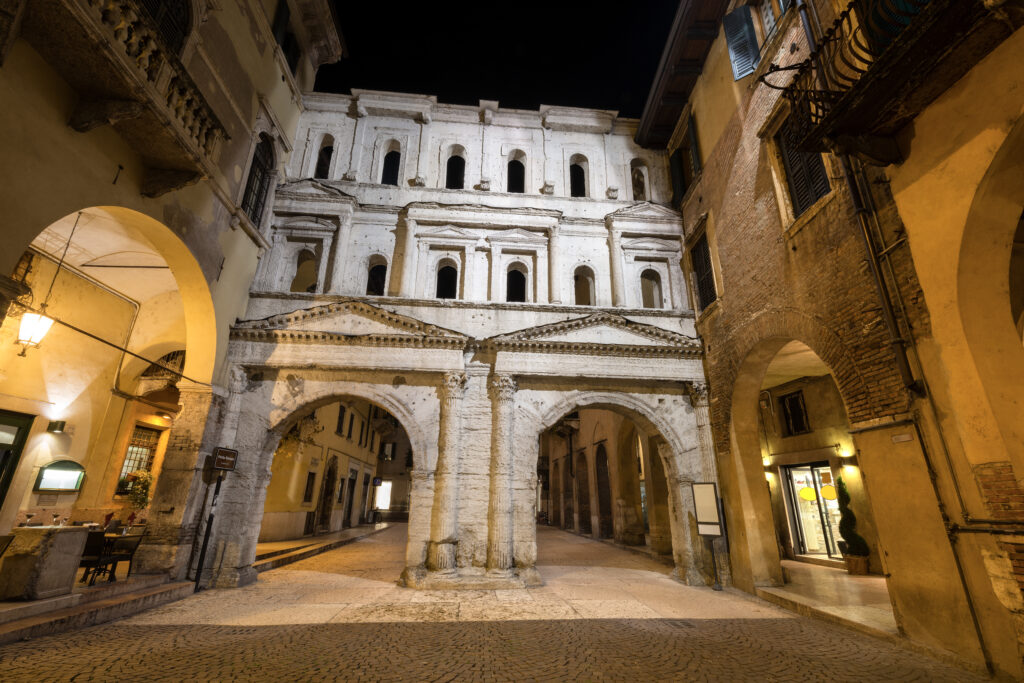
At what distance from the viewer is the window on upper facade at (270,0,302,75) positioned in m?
12.6

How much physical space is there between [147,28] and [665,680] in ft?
36.9

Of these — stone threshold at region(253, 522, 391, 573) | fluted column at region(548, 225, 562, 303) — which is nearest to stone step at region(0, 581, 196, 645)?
stone threshold at region(253, 522, 391, 573)

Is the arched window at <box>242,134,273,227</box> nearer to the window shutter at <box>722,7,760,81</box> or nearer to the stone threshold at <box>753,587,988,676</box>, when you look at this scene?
the window shutter at <box>722,7,760,81</box>

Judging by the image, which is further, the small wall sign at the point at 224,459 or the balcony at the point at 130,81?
the small wall sign at the point at 224,459

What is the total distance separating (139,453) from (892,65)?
60.4ft

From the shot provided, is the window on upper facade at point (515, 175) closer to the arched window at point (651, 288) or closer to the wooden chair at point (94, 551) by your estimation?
the arched window at point (651, 288)

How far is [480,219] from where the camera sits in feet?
43.1

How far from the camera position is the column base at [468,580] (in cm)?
942

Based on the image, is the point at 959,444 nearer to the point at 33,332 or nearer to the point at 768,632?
the point at 768,632

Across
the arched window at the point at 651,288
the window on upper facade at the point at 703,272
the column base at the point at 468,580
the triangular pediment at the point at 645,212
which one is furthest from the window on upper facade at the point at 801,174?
the column base at the point at 468,580

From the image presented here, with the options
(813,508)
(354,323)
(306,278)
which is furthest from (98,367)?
(813,508)

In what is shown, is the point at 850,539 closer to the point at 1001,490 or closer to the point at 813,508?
the point at 813,508

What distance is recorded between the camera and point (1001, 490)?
466 centimetres

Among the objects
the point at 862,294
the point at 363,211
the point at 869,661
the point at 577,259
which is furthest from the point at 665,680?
the point at 363,211
